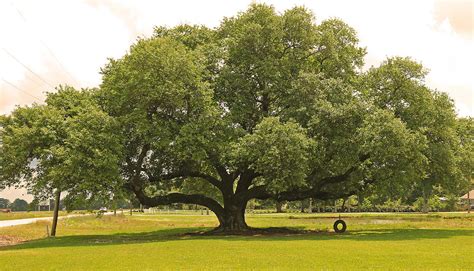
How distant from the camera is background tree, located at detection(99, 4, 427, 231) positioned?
3762cm

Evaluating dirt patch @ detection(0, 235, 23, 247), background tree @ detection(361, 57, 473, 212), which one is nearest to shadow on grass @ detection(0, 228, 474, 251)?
dirt patch @ detection(0, 235, 23, 247)

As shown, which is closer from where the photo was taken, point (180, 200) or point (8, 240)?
point (8, 240)

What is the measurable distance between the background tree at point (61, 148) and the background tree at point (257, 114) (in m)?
2.60

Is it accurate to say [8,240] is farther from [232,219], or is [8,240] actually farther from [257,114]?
[257,114]

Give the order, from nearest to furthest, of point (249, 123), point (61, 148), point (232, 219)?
1. point (61, 148)
2. point (249, 123)
3. point (232, 219)

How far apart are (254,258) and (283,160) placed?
14.1m

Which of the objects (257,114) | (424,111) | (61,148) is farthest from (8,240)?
→ (424,111)

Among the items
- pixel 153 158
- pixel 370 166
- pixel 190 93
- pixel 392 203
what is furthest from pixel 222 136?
pixel 392 203

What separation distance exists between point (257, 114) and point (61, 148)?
655 inches

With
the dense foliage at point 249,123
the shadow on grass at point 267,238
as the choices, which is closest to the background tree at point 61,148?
the dense foliage at point 249,123

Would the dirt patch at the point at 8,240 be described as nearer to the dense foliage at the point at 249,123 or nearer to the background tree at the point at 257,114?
the dense foliage at the point at 249,123

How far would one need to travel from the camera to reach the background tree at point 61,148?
118 ft

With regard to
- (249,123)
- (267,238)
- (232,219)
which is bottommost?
(267,238)

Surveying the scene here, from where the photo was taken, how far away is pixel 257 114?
143ft
